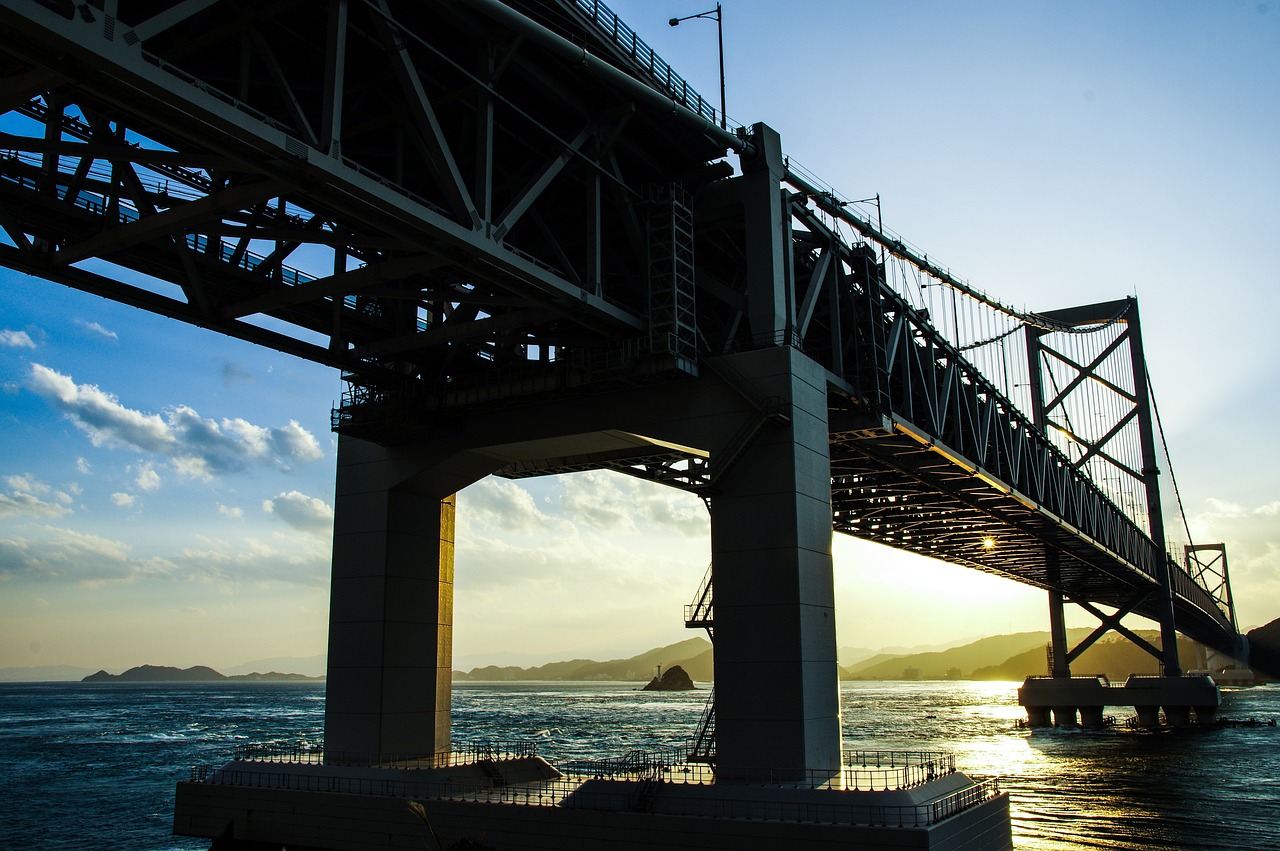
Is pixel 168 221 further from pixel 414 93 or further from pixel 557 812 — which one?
pixel 557 812

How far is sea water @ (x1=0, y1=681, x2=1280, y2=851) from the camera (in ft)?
145

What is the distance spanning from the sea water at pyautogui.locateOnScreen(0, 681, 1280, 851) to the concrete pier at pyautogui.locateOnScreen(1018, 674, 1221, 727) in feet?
9.07

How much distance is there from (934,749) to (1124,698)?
108 feet

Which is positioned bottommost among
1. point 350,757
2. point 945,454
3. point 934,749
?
point 934,749

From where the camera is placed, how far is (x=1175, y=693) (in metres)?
95.2

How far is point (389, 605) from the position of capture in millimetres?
36188

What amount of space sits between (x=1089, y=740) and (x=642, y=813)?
75775 millimetres

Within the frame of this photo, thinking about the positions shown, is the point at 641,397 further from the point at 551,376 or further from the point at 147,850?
the point at 147,850

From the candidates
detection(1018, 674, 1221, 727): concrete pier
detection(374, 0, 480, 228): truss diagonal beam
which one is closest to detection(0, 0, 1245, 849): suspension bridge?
detection(374, 0, 480, 228): truss diagonal beam

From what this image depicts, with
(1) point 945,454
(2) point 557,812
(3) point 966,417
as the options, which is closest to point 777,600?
(2) point 557,812

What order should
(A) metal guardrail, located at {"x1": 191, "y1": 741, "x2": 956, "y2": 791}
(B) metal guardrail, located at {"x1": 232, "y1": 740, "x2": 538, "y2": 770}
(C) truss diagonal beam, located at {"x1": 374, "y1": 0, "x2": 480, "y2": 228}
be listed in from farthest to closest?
(B) metal guardrail, located at {"x1": 232, "y1": 740, "x2": 538, "y2": 770} → (A) metal guardrail, located at {"x1": 191, "y1": 741, "x2": 956, "y2": 791} → (C) truss diagonal beam, located at {"x1": 374, "y1": 0, "x2": 480, "y2": 228}

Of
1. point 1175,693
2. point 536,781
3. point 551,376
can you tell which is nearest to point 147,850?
point 536,781

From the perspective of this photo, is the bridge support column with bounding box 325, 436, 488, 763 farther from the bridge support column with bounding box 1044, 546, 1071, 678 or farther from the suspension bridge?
the bridge support column with bounding box 1044, 546, 1071, 678

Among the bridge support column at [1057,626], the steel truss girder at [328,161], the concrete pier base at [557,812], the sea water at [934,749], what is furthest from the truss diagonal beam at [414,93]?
the bridge support column at [1057,626]
